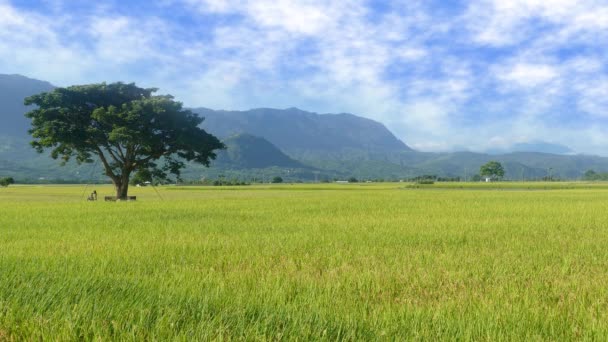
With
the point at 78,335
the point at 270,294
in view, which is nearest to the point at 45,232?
the point at 270,294

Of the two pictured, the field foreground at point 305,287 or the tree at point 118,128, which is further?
the tree at point 118,128

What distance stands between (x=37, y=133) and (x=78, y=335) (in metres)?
42.1

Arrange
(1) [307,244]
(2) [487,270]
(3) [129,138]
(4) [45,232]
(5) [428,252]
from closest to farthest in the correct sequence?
(2) [487,270] → (5) [428,252] → (1) [307,244] → (4) [45,232] → (3) [129,138]

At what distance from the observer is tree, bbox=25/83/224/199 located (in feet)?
129

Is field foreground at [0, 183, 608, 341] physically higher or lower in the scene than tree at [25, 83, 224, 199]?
lower

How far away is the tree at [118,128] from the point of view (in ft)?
129

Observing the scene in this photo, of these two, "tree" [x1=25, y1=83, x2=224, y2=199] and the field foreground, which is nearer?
the field foreground

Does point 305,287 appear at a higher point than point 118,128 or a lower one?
lower

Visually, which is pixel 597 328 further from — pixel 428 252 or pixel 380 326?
pixel 428 252

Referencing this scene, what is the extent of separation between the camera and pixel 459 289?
6.05 meters

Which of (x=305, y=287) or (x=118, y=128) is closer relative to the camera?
(x=305, y=287)

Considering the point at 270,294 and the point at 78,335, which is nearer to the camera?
the point at 78,335

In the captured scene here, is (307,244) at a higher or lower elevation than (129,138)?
lower

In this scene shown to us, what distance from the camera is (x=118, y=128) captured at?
3797 centimetres
